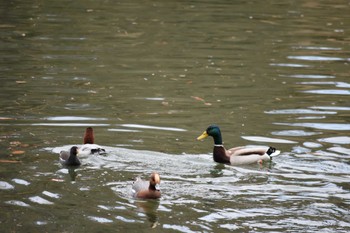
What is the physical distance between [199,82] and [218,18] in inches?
319

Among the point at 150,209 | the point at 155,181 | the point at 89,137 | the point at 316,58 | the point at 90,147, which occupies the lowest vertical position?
the point at 150,209

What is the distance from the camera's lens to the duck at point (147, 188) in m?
11.8

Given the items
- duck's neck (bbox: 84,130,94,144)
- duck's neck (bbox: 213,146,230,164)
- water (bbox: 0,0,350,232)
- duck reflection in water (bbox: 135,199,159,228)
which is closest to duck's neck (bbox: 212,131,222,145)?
duck's neck (bbox: 213,146,230,164)

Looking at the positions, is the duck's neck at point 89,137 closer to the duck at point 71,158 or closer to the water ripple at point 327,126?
the duck at point 71,158

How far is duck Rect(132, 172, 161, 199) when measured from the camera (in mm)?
11797

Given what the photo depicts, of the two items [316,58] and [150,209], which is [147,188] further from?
[316,58]

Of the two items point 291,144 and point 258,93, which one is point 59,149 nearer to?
point 291,144

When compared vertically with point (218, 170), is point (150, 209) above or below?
below

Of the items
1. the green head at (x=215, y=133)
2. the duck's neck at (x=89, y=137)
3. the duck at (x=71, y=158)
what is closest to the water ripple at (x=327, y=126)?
the green head at (x=215, y=133)

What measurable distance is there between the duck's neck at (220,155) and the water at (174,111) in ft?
0.54

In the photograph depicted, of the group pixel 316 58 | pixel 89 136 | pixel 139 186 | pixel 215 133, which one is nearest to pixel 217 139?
pixel 215 133

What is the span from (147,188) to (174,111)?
18.5 ft

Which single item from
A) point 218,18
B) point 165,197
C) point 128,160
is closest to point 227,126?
point 128,160

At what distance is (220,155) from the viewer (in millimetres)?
14070
